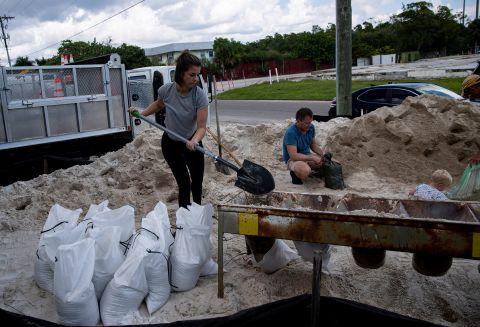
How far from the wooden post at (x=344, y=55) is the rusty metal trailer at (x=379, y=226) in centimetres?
627

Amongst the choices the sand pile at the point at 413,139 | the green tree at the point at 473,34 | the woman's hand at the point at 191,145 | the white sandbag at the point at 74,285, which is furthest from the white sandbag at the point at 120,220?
the green tree at the point at 473,34

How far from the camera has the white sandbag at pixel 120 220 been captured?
3541 millimetres

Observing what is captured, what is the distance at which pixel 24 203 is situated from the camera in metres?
5.94

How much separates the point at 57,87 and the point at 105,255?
4.01 meters

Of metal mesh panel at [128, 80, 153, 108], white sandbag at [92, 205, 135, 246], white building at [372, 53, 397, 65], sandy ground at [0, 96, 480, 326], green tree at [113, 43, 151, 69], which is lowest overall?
sandy ground at [0, 96, 480, 326]

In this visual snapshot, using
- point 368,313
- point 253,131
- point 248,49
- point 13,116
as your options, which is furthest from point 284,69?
point 368,313

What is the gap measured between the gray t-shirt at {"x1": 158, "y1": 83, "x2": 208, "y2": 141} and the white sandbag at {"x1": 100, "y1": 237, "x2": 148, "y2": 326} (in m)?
1.37

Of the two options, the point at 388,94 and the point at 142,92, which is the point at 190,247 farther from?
the point at 388,94

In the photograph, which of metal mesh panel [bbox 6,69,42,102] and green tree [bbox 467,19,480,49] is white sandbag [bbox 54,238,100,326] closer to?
metal mesh panel [bbox 6,69,42,102]

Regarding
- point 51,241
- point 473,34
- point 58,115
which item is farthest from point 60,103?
point 473,34

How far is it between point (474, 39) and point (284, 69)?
2205cm

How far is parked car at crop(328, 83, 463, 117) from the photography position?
9.96 metres

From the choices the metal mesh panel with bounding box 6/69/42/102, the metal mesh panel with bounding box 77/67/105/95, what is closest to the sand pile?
the metal mesh panel with bounding box 77/67/105/95

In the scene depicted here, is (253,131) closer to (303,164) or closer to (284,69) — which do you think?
(303,164)
